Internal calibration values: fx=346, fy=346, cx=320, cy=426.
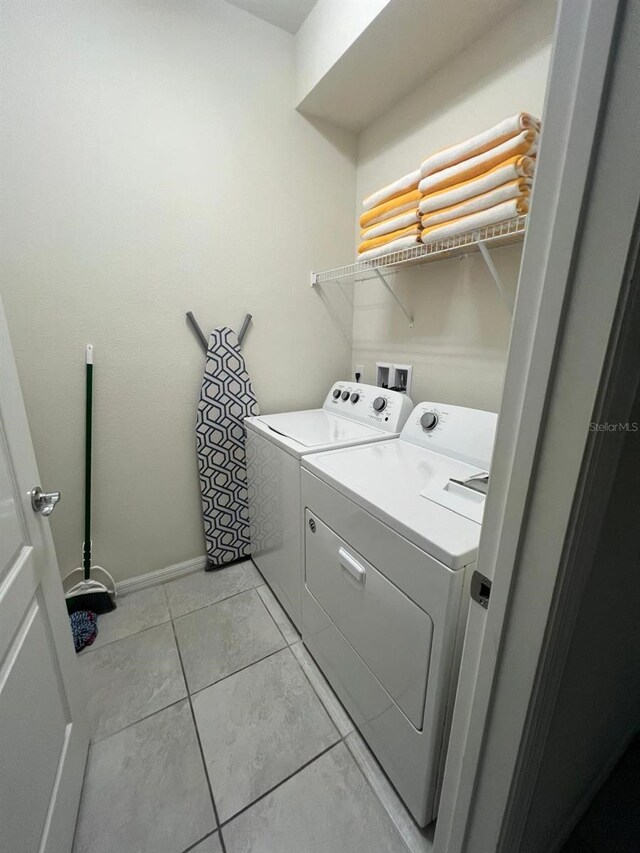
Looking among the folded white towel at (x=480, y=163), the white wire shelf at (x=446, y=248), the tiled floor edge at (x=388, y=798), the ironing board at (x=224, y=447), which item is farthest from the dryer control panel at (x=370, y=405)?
the tiled floor edge at (x=388, y=798)

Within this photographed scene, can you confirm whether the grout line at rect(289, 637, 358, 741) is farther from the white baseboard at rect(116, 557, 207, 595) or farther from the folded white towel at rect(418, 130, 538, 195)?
the folded white towel at rect(418, 130, 538, 195)

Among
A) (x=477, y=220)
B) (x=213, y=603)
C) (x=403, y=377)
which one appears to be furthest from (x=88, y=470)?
(x=477, y=220)

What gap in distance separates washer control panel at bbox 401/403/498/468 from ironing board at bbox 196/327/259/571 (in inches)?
37.2

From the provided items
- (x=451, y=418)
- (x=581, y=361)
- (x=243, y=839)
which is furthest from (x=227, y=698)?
(x=581, y=361)

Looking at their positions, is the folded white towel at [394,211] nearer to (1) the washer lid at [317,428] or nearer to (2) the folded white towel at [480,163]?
(2) the folded white towel at [480,163]

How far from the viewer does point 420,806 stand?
3.08 ft

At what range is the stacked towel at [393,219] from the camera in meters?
1.39

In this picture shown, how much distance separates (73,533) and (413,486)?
→ 169cm

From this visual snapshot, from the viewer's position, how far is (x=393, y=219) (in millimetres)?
1464

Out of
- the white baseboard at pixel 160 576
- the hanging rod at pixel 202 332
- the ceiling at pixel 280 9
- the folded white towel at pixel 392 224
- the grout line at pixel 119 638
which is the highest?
the ceiling at pixel 280 9

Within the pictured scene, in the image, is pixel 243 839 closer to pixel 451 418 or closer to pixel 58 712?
pixel 58 712

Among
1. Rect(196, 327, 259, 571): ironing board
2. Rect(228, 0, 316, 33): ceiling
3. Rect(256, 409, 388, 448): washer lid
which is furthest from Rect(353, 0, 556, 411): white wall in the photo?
Rect(196, 327, 259, 571): ironing board

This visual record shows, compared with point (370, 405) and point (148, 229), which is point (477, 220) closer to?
point (370, 405)

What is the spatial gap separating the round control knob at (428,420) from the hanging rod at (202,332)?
1086 mm
